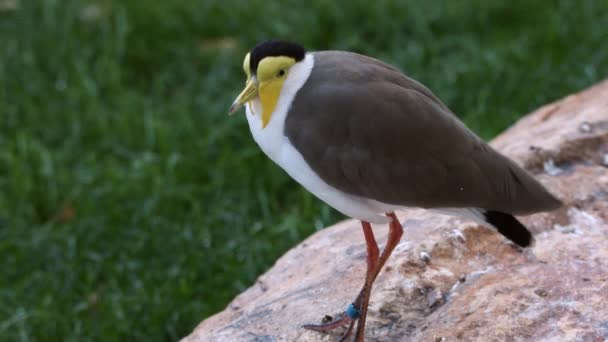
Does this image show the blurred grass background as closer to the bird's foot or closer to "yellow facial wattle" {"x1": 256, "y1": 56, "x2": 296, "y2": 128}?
the bird's foot

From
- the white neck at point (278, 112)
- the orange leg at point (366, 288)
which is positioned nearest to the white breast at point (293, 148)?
the white neck at point (278, 112)

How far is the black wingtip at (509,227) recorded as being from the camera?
3.51 meters

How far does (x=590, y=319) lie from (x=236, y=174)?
313cm

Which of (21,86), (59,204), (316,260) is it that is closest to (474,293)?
(316,260)

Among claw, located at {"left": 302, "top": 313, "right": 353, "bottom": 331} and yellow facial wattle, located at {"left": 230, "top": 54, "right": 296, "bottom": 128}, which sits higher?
yellow facial wattle, located at {"left": 230, "top": 54, "right": 296, "bottom": 128}

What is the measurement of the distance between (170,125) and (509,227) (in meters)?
3.35

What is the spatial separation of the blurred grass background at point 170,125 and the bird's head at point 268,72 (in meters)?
1.96

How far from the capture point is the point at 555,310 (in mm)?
3289

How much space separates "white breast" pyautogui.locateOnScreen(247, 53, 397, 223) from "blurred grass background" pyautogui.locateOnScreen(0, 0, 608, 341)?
1.83 metres

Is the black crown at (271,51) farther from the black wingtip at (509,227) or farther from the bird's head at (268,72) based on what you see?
the black wingtip at (509,227)

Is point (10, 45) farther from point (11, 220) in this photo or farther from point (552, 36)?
point (552, 36)

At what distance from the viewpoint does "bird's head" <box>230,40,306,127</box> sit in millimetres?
3275

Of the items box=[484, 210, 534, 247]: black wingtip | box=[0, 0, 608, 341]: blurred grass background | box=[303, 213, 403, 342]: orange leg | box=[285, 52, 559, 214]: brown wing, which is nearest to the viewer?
box=[285, 52, 559, 214]: brown wing

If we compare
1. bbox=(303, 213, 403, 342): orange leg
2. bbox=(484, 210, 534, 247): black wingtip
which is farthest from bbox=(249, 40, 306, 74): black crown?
bbox=(484, 210, 534, 247): black wingtip
